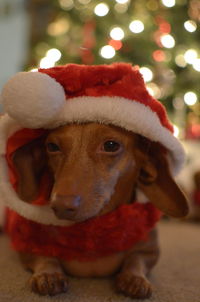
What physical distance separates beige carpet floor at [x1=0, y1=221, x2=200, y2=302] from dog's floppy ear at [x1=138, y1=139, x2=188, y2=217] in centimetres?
22

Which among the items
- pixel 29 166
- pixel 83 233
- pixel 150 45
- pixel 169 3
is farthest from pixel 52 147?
pixel 169 3

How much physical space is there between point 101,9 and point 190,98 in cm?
86

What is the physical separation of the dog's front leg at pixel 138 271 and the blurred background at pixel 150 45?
116cm

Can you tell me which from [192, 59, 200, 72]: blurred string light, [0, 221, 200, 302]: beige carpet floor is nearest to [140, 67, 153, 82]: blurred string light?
[192, 59, 200, 72]: blurred string light

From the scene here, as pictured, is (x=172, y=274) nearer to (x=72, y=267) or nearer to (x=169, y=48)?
(x=72, y=267)

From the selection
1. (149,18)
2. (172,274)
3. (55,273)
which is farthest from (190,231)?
(149,18)

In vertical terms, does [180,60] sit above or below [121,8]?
below

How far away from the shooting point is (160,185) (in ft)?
4.24

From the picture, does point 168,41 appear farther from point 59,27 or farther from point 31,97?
point 31,97

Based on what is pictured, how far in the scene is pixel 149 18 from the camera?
255 centimetres

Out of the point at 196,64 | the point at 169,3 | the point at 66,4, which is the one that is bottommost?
the point at 196,64

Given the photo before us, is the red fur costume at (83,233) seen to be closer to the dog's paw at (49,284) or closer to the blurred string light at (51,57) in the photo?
the dog's paw at (49,284)

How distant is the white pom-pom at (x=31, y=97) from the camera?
102 centimetres

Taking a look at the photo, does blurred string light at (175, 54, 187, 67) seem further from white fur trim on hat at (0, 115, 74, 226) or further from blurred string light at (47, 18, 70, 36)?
white fur trim on hat at (0, 115, 74, 226)
